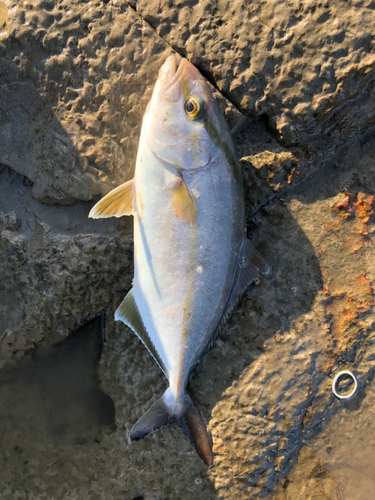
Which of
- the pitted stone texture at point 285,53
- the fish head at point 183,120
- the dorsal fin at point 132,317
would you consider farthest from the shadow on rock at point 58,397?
the pitted stone texture at point 285,53

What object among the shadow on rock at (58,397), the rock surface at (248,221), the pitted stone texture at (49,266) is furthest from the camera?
the shadow on rock at (58,397)

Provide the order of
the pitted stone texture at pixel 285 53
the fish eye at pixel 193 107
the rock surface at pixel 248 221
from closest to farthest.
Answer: the fish eye at pixel 193 107 < the pitted stone texture at pixel 285 53 < the rock surface at pixel 248 221

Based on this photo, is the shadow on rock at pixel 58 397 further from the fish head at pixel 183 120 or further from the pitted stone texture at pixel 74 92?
the fish head at pixel 183 120

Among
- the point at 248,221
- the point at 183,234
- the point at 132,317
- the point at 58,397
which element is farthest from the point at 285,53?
the point at 58,397

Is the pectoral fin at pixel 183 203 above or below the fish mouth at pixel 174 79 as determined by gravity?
below

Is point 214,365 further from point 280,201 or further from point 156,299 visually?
point 280,201

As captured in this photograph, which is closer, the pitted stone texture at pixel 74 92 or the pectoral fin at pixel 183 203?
the pectoral fin at pixel 183 203

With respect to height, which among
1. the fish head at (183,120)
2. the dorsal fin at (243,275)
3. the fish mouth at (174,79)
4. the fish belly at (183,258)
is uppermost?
the fish mouth at (174,79)
